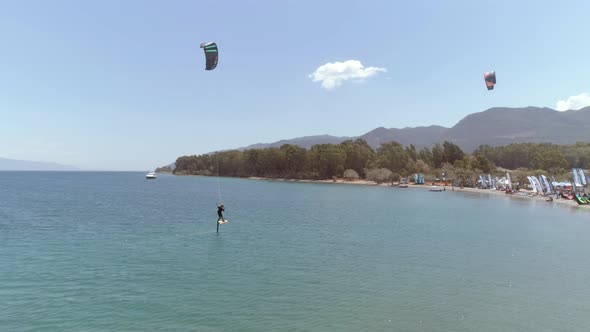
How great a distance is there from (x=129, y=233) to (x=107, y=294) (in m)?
20.0

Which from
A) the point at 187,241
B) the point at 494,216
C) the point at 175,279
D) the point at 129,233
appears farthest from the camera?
the point at 494,216

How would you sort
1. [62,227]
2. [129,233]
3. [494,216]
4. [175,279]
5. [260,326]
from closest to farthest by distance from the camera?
[260,326]
[175,279]
[129,233]
[62,227]
[494,216]

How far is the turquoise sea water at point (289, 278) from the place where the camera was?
663 inches

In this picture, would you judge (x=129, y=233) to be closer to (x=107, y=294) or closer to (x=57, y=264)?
(x=57, y=264)

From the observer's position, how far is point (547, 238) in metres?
38.6

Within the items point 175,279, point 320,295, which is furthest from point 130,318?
point 320,295

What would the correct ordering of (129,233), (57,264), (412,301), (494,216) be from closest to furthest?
1. (412,301)
2. (57,264)
3. (129,233)
4. (494,216)

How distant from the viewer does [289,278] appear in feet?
75.6

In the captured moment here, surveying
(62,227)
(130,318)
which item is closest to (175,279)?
(130,318)

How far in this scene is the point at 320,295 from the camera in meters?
20.0

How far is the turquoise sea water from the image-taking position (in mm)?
16828

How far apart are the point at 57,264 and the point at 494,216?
57666mm

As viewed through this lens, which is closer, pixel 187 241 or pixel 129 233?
pixel 187 241

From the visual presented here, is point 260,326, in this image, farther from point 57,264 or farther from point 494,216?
point 494,216
